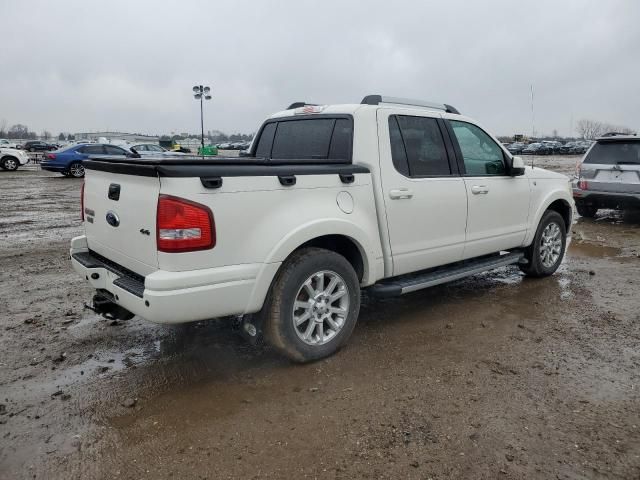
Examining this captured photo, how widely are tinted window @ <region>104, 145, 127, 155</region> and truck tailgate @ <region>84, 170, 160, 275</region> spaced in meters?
19.2

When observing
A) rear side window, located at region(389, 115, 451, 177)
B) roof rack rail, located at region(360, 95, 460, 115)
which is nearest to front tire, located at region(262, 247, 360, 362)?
rear side window, located at region(389, 115, 451, 177)

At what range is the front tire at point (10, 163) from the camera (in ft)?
88.5

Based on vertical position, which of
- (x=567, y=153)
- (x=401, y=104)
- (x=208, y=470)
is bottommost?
(x=208, y=470)

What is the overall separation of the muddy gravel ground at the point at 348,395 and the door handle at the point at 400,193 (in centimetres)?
120

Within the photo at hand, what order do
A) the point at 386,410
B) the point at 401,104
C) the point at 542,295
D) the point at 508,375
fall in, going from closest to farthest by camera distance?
the point at 386,410 → the point at 508,375 → the point at 401,104 → the point at 542,295

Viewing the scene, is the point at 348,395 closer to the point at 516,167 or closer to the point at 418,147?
the point at 418,147

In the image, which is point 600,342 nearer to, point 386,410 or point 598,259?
point 386,410

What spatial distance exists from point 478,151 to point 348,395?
2953 millimetres

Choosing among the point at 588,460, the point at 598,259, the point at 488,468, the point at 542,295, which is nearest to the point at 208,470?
the point at 488,468

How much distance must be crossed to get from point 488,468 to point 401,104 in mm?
3074

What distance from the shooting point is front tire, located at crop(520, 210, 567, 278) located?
594 cm

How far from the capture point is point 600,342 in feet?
14.0

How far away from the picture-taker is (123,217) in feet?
11.6

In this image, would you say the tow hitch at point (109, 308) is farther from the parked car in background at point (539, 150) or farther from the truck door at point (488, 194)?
the parked car in background at point (539, 150)
